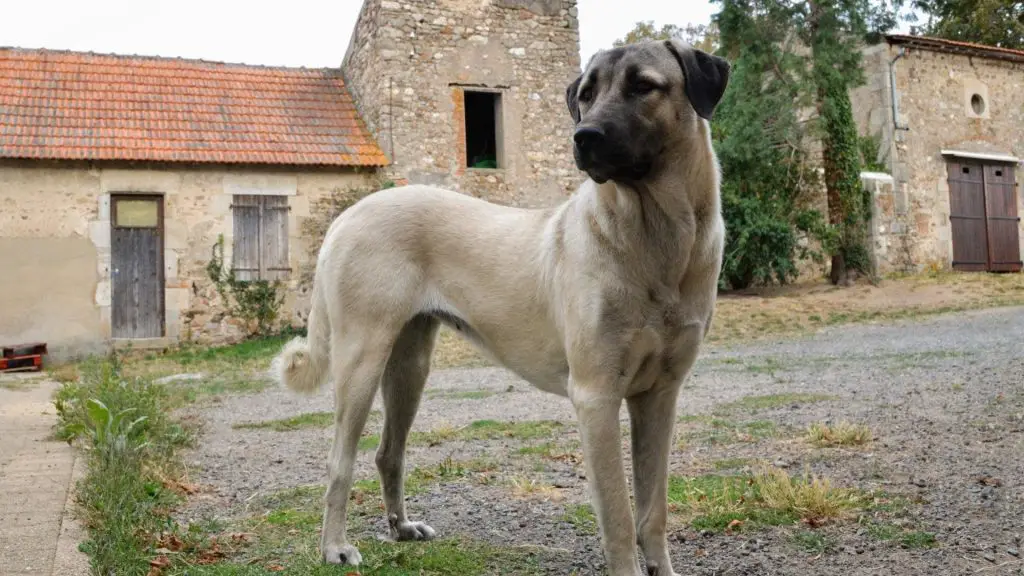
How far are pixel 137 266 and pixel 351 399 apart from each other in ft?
43.4

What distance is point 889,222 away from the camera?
17797 millimetres

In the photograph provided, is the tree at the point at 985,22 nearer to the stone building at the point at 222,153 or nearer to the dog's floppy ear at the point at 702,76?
the stone building at the point at 222,153

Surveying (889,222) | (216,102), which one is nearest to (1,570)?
(216,102)

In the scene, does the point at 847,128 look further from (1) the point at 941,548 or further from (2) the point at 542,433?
(1) the point at 941,548

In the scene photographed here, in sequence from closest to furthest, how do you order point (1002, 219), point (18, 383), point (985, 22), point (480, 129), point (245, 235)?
1. point (18, 383)
2. point (245, 235)
3. point (480, 129)
4. point (1002, 219)
5. point (985, 22)

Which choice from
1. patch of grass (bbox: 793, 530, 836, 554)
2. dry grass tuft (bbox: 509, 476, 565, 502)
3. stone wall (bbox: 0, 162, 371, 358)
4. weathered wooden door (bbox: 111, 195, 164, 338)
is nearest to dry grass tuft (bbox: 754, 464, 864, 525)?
patch of grass (bbox: 793, 530, 836, 554)

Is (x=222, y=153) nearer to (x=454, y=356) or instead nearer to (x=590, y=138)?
(x=454, y=356)

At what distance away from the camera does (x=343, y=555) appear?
10.7 feet

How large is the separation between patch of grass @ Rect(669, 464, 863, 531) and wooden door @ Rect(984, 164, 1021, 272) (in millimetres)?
18491

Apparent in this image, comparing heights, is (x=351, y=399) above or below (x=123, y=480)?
above

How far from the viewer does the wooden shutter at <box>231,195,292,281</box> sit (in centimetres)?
1552

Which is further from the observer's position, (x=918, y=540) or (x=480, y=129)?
(x=480, y=129)

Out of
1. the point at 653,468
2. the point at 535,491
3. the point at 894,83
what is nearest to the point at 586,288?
the point at 653,468

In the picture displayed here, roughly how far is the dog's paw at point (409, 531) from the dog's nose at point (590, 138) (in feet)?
6.09
